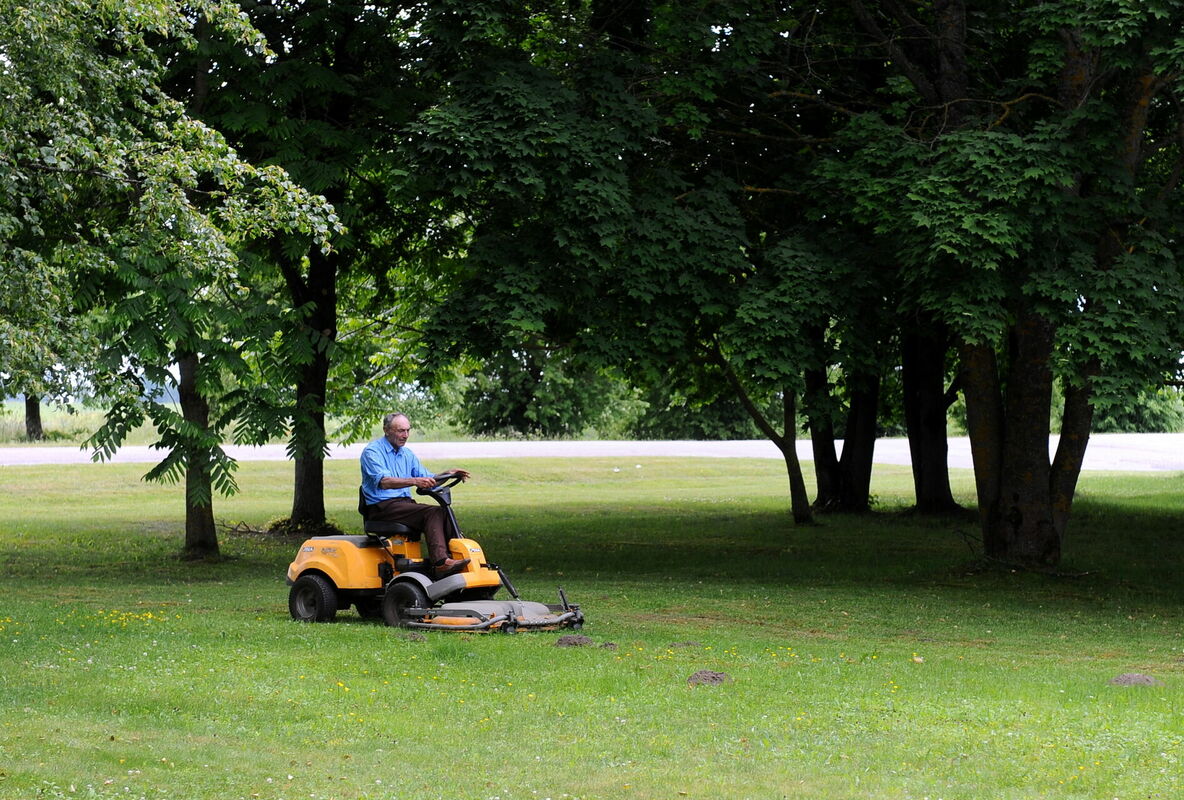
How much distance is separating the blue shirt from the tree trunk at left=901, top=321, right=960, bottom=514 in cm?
1746

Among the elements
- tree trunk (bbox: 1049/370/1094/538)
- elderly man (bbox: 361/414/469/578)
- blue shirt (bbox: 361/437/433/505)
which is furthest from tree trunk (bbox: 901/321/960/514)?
elderly man (bbox: 361/414/469/578)

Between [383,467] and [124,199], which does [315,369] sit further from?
[383,467]

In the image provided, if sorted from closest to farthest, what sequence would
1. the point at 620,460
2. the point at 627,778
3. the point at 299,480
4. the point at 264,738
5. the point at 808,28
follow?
the point at 627,778 → the point at 264,738 → the point at 808,28 → the point at 299,480 → the point at 620,460

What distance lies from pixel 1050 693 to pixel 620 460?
37.5 metres

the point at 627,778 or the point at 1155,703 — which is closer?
the point at 627,778

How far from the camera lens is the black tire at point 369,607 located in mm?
13508

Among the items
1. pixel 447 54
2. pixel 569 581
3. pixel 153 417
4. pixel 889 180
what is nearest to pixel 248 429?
pixel 153 417

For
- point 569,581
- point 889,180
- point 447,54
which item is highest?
point 447,54

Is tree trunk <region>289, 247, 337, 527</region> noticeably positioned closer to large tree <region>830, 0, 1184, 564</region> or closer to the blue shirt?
the blue shirt

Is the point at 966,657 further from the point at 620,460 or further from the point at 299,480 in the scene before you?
the point at 620,460

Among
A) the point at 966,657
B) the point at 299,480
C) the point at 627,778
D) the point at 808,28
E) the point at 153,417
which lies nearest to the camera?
the point at 627,778

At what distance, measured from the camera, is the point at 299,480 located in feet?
87.0

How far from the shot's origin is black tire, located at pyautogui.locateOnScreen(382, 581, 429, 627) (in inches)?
494

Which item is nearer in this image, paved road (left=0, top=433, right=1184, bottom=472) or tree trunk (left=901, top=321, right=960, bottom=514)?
tree trunk (left=901, top=321, right=960, bottom=514)
